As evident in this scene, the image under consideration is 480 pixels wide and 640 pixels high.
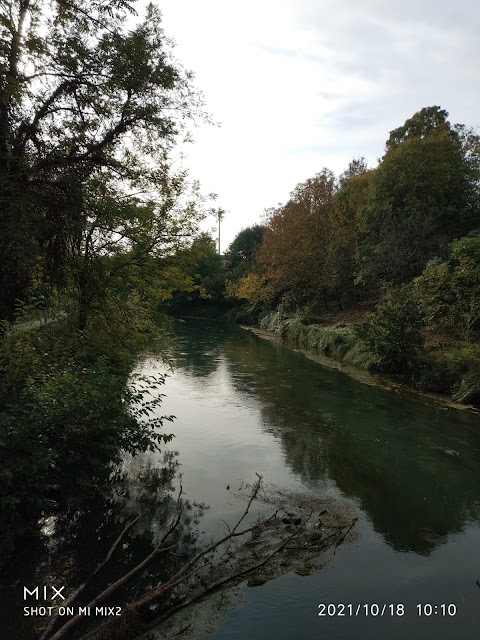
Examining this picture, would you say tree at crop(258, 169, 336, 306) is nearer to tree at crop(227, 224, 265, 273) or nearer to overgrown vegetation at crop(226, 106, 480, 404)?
overgrown vegetation at crop(226, 106, 480, 404)

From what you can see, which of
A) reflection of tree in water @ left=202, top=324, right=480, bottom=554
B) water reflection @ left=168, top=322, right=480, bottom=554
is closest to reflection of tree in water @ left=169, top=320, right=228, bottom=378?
water reflection @ left=168, top=322, right=480, bottom=554

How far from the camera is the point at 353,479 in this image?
8.78m

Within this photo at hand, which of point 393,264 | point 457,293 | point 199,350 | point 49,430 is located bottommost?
point 199,350

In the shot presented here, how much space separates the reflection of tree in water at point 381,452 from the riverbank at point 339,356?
0.87 metres

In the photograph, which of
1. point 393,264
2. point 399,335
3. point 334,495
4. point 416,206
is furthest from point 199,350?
point 334,495

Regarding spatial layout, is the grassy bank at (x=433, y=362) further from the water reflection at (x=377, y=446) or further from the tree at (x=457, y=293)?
the water reflection at (x=377, y=446)

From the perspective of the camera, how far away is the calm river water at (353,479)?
4.98 m

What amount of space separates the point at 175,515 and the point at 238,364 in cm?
1446

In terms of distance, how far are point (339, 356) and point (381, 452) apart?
12.2m

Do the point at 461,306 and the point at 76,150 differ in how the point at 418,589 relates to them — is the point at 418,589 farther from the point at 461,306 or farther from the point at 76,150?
the point at 461,306

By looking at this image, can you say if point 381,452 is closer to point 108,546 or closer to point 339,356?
point 108,546

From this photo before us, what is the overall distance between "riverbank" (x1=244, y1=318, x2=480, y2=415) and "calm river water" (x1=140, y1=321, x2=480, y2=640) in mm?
711

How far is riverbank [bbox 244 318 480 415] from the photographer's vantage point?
14.9 metres

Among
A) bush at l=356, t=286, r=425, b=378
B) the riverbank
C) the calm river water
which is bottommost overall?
the calm river water
